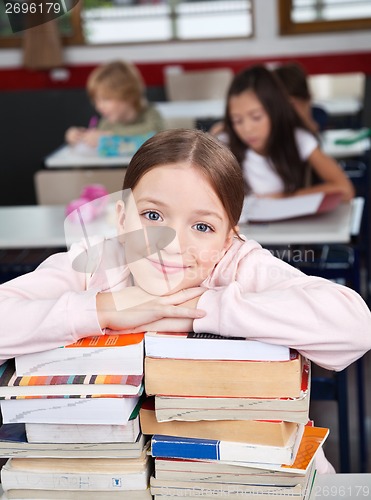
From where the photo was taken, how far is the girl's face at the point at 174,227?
1.09 meters

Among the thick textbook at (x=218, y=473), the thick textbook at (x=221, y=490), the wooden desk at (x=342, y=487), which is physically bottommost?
the wooden desk at (x=342, y=487)

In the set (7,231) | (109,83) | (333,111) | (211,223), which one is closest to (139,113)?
(109,83)

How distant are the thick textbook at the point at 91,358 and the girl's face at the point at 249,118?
211 centimetres

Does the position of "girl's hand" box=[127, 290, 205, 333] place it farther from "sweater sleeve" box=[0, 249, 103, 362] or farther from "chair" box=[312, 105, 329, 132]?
"chair" box=[312, 105, 329, 132]

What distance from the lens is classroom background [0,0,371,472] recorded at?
6.06 m

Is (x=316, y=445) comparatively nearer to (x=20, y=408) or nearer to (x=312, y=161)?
(x=20, y=408)

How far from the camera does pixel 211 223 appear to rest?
1.11 metres

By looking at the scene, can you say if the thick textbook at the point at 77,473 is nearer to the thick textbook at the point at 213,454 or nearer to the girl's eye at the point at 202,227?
the thick textbook at the point at 213,454

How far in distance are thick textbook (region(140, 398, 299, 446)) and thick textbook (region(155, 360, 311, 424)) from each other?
11 mm

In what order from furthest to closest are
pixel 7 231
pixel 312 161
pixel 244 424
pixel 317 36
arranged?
pixel 317 36 < pixel 312 161 < pixel 7 231 < pixel 244 424

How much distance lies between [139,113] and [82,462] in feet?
12.3

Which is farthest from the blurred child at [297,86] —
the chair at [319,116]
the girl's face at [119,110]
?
the girl's face at [119,110]
